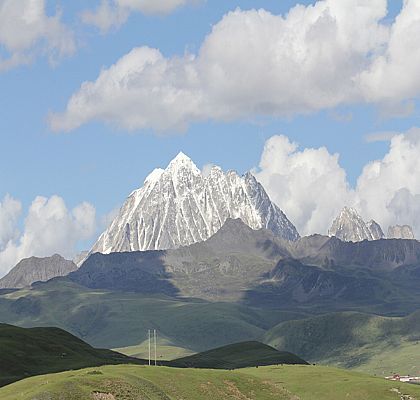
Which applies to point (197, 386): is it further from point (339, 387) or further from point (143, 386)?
point (339, 387)

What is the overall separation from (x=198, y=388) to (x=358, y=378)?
163 ft

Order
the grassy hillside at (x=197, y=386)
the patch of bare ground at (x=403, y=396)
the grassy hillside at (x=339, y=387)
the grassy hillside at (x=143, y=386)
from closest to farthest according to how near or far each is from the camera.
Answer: the grassy hillside at (x=143, y=386) → the grassy hillside at (x=197, y=386) → the patch of bare ground at (x=403, y=396) → the grassy hillside at (x=339, y=387)

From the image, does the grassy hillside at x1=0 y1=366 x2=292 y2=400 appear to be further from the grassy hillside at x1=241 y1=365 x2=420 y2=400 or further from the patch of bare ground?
the patch of bare ground

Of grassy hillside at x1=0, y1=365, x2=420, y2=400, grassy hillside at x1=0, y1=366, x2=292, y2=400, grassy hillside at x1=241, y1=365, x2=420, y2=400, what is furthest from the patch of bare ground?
grassy hillside at x1=0, y1=366, x2=292, y2=400

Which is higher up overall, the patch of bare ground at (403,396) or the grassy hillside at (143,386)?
the grassy hillside at (143,386)

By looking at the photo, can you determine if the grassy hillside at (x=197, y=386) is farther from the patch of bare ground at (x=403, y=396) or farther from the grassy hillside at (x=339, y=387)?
the patch of bare ground at (x=403, y=396)

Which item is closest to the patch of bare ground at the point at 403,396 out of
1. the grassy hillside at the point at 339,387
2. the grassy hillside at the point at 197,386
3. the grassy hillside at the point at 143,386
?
the grassy hillside at the point at 339,387

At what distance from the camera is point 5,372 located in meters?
195

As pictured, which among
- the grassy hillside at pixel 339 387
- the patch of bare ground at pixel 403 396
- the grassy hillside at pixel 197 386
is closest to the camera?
the grassy hillside at pixel 197 386

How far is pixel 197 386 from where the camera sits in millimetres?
142750

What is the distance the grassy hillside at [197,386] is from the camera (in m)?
107

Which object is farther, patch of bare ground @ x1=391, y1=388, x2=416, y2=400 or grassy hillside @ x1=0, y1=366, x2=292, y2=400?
patch of bare ground @ x1=391, y1=388, x2=416, y2=400

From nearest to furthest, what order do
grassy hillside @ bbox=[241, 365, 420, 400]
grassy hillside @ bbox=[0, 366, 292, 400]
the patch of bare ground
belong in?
grassy hillside @ bbox=[0, 366, 292, 400], the patch of bare ground, grassy hillside @ bbox=[241, 365, 420, 400]

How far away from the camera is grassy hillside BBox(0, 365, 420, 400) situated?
106625mm
